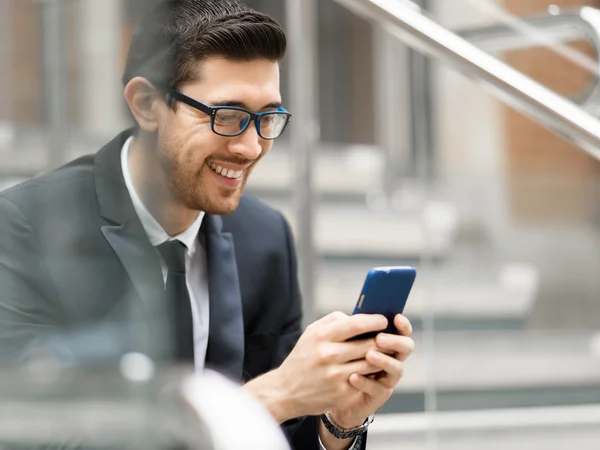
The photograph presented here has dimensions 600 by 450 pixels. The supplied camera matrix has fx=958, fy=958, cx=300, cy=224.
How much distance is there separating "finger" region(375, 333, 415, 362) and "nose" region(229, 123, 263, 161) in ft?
0.79

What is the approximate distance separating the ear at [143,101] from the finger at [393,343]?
287 mm

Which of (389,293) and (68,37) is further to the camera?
(389,293)

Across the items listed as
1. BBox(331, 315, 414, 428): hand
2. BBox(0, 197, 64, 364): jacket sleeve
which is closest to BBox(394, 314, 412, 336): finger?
BBox(331, 315, 414, 428): hand

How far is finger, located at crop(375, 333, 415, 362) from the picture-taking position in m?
0.90

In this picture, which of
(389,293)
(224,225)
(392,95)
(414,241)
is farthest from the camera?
(392,95)

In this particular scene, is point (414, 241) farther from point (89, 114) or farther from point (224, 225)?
point (89, 114)

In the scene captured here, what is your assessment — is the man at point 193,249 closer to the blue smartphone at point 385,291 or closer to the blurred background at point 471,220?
the blue smartphone at point 385,291

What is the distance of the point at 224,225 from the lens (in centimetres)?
114

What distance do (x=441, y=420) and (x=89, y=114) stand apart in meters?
1.43

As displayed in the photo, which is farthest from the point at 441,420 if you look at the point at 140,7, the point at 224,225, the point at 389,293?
the point at 140,7

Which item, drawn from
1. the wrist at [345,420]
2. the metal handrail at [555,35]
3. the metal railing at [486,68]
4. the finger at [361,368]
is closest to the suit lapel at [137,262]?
the finger at [361,368]

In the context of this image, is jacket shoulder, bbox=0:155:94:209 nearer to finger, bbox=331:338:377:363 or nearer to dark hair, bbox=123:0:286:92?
dark hair, bbox=123:0:286:92

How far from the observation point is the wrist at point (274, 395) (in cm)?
92

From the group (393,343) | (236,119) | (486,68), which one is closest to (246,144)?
(236,119)
